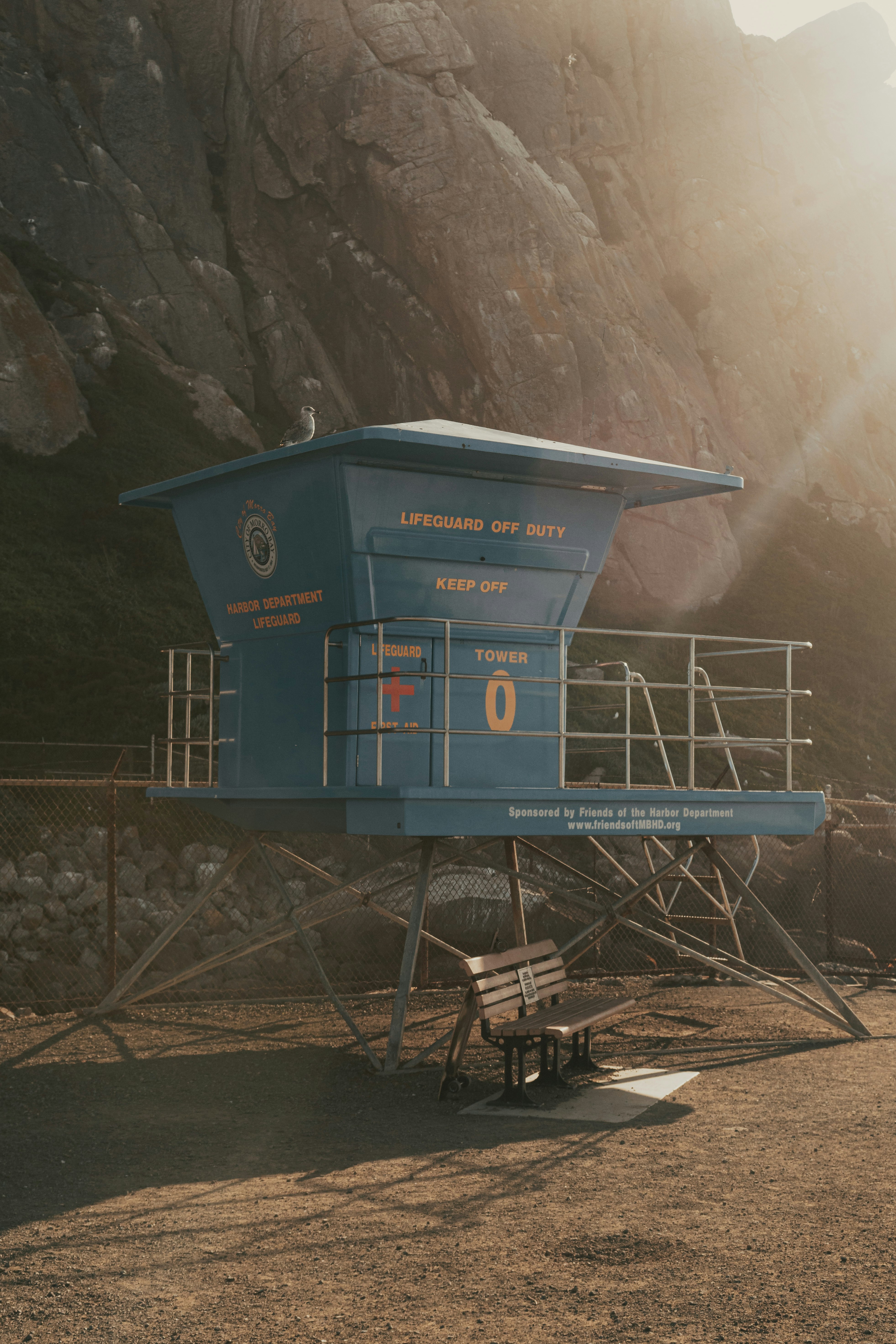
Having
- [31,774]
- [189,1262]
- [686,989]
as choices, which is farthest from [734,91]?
[189,1262]

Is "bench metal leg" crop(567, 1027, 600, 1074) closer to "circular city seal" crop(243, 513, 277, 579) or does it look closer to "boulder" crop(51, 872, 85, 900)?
"circular city seal" crop(243, 513, 277, 579)

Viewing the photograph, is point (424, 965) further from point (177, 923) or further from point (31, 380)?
point (31, 380)

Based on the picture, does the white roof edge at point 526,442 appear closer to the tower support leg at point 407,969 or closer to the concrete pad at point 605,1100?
the tower support leg at point 407,969

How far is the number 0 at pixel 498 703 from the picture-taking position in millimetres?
9867

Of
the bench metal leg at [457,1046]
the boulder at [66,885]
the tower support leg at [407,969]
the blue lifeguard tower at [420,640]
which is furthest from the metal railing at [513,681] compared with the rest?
the boulder at [66,885]

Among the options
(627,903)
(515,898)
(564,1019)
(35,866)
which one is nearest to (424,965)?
(515,898)

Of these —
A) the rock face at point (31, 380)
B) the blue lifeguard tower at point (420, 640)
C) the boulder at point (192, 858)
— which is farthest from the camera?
the rock face at point (31, 380)

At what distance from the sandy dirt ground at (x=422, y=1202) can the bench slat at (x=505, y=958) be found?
102cm

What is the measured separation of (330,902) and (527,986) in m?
11.9

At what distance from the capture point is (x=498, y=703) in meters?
9.91

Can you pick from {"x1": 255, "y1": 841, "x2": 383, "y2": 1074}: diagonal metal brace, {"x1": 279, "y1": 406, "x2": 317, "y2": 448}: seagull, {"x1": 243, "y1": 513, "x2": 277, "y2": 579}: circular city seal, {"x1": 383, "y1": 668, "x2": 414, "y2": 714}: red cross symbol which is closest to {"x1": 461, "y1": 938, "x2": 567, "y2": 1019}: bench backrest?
{"x1": 255, "y1": 841, "x2": 383, "y2": 1074}: diagonal metal brace

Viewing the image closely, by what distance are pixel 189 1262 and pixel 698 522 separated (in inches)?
1923

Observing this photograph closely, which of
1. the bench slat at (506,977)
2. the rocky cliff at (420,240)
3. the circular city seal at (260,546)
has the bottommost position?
the bench slat at (506,977)

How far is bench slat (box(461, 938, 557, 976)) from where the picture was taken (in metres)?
8.48
